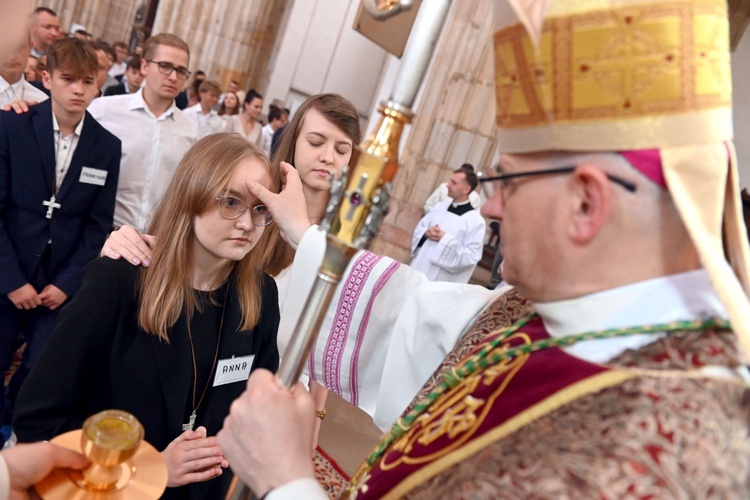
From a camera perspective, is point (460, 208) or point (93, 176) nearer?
point (93, 176)

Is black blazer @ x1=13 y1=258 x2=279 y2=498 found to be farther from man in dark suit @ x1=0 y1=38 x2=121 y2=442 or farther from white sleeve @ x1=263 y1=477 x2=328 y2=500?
man in dark suit @ x1=0 y1=38 x2=121 y2=442

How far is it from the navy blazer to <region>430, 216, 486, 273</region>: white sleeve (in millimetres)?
3642

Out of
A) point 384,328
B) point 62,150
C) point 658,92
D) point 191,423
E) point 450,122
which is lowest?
point 191,423

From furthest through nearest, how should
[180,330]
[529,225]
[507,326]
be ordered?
[180,330] → [507,326] → [529,225]

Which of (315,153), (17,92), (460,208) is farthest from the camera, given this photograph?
(460,208)

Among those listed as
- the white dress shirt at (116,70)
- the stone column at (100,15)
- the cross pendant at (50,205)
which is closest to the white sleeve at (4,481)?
the cross pendant at (50,205)

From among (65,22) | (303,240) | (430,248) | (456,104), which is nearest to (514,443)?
(303,240)

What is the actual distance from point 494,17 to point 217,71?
36.4 feet

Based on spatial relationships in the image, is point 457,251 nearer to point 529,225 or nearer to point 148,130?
point 148,130

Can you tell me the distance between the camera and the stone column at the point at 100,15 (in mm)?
13828

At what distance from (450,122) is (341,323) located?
690 centimetres

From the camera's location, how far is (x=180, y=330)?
2016mm

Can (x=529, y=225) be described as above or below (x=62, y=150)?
above

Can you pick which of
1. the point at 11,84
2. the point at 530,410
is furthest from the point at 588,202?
the point at 11,84
